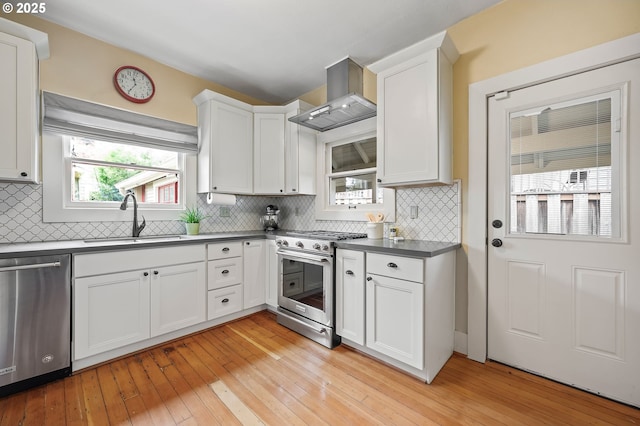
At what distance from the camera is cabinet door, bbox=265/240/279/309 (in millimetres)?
2984

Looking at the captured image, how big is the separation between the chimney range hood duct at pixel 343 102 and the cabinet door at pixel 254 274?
4.93ft

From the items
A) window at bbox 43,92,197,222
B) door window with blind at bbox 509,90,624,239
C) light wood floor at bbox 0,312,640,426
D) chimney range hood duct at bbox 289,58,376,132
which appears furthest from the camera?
chimney range hood duct at bbox 289,58,376,132

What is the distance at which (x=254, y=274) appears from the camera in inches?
119

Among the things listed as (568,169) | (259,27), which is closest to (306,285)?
(568,169)

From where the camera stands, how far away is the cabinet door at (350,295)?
7.15 feet

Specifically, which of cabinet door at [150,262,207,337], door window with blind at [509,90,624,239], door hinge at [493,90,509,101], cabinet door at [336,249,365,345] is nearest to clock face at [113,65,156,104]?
cabinet door at [150,262,207,337]

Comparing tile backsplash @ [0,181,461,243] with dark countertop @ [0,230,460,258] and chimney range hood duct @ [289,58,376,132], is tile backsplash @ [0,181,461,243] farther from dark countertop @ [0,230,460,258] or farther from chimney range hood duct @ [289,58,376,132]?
chimney range hood duct @ [289,58,376,132]

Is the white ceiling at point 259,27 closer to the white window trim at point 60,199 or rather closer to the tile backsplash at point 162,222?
the white window trim at point 60,199

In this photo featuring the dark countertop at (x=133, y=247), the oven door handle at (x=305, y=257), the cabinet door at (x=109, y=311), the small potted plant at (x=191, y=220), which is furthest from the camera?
the small potted plant at (x=191, y=220)

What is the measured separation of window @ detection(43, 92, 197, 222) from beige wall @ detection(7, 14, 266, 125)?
0.35ft

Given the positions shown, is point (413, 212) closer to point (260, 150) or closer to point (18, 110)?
point (260, 150)

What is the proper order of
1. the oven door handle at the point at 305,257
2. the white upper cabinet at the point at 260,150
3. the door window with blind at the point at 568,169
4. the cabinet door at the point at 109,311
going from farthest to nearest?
the white upper cabinet at the point at 260,150 < the oven door handle at the point at 305,257 < the cabinet door at the point at 109,311 < the door window with blind at the point at 568,169

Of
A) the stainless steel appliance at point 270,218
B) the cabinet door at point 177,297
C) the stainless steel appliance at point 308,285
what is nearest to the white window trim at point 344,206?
the stainless steel appliance at point 308,285

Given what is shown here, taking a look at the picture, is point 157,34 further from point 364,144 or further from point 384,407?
point 384,407
